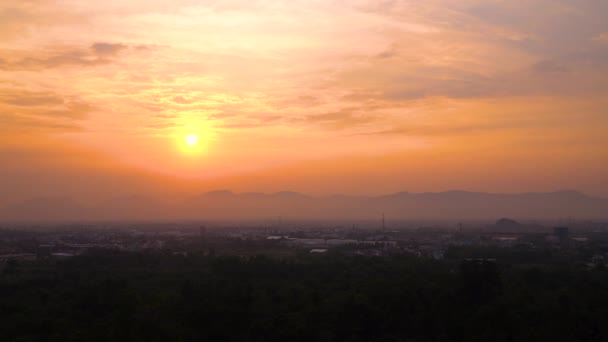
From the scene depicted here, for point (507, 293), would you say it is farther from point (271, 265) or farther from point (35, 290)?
point (35, 290)

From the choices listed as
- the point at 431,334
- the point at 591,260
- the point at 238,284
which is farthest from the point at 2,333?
the point at 591,260

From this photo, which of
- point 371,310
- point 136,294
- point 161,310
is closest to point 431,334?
point 371,310

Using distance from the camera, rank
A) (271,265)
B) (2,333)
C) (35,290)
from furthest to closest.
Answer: (271,265) < (35,290) < (2,333)

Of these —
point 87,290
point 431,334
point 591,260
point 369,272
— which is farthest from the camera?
point 591,260

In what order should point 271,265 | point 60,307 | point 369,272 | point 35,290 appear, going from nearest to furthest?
point 60,307, point 35,290, point 369,272, point 271,265

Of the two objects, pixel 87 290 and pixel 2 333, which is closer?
pixel 2 333

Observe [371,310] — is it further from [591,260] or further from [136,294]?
[591,260]
